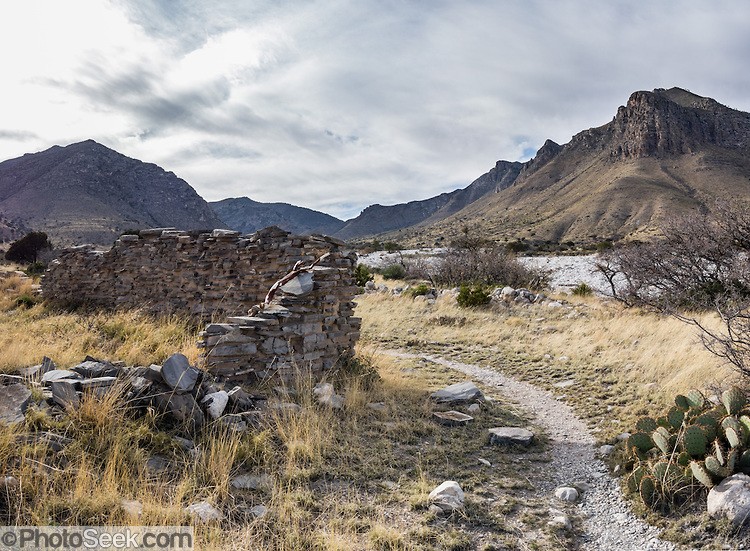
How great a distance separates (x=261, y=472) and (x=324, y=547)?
4.25 ft

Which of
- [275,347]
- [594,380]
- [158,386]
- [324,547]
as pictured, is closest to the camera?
[324,547]

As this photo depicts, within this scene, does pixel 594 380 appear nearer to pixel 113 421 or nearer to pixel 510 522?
pixel 510 522

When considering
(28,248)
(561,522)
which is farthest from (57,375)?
(28,248)

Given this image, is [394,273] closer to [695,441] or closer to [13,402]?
[695,441]

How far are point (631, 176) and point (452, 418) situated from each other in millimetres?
89112

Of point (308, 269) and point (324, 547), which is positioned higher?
point (308, 269)

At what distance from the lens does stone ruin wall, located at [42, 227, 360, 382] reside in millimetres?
6195

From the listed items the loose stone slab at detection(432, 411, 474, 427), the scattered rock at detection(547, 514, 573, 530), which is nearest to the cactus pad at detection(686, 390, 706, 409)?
the scattered rock at detection(547, 514, 573, 530)

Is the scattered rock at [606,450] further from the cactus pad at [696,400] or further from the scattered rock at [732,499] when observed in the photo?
the scattered rock at [732,499]

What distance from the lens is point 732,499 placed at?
3074 mm

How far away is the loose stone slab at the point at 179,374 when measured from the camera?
4641 mm

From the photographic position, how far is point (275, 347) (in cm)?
634

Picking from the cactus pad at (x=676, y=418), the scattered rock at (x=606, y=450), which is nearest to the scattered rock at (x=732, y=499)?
the cactus pad at (x=676, y=418)

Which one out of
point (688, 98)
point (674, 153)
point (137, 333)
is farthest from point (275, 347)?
point (688, 98)
